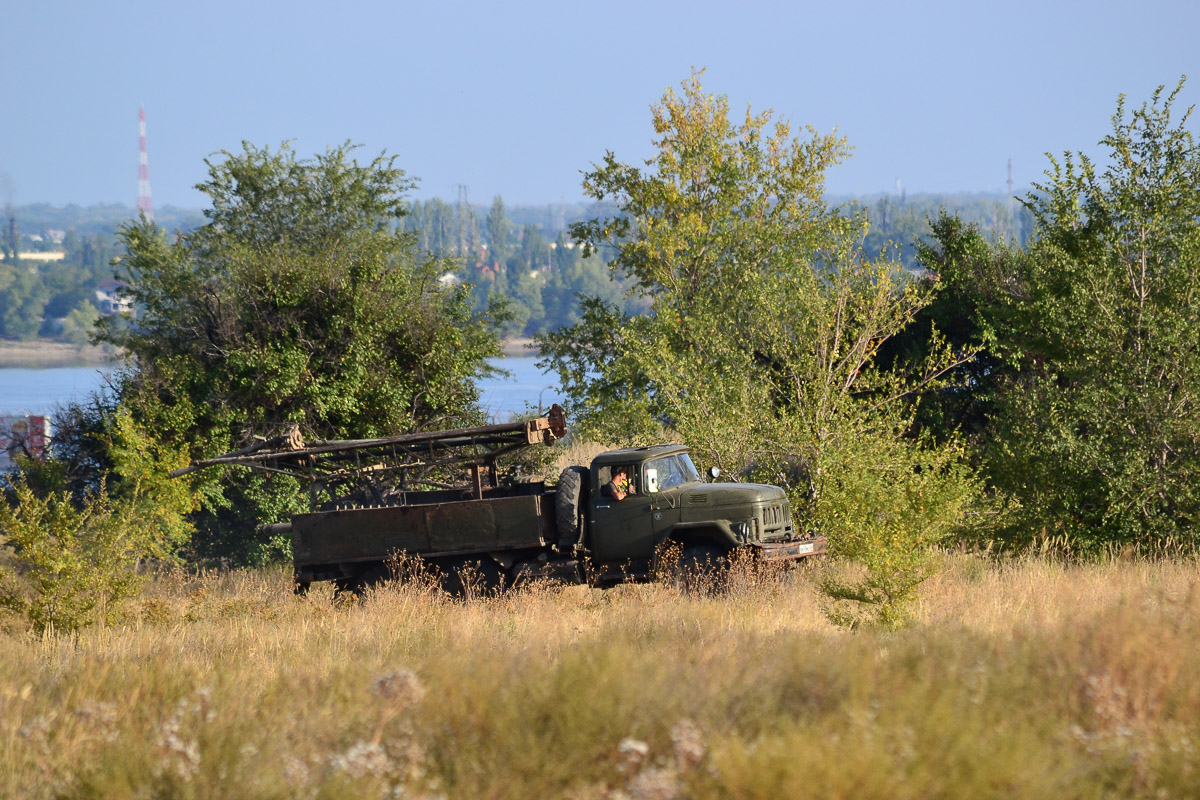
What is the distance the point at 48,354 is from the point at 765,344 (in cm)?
14489

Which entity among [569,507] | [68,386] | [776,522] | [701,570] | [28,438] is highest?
[569,507]

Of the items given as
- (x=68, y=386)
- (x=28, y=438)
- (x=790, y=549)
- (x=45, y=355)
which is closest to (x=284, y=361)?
(x=28, y=438)

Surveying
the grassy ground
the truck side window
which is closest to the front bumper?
the truck side window

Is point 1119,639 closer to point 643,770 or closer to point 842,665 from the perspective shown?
point 842,665

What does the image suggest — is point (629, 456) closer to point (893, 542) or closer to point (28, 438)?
point (893, 542)

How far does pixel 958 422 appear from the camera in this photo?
30.5 metres

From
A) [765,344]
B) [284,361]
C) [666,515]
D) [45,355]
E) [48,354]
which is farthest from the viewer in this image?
[48,354]

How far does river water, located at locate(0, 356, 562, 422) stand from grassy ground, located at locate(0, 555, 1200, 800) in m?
47.9

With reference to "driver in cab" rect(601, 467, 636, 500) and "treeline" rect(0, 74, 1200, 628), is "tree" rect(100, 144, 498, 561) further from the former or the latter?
"driver in cab" rect(601, 467, 636, 500)

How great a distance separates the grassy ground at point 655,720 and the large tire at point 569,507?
20.0ft

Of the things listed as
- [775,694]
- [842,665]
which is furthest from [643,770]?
[842,665]

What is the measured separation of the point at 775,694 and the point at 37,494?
25539mm

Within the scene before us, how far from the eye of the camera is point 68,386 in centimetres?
10344

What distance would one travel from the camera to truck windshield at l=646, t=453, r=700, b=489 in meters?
14.9
